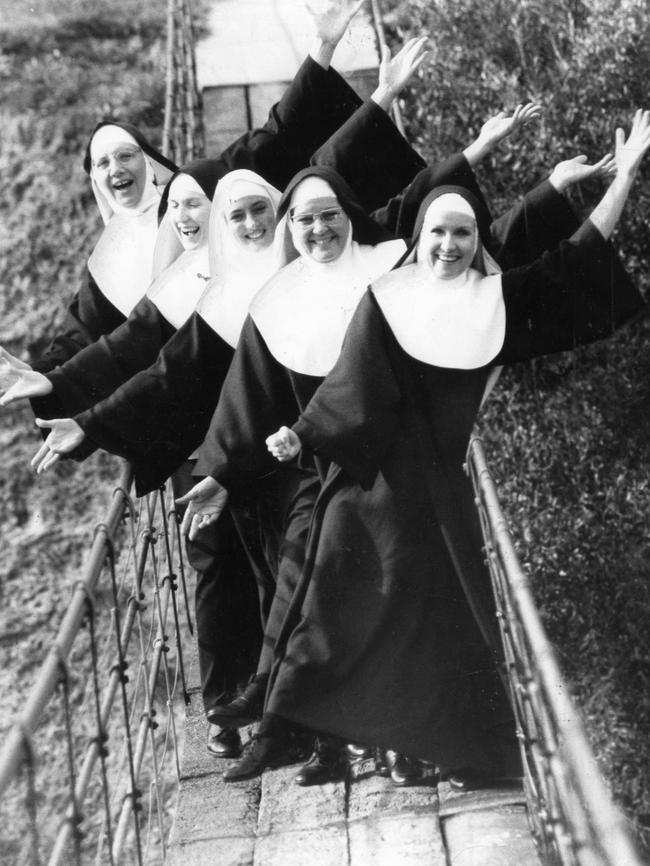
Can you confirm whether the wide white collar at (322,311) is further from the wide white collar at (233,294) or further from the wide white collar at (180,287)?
the wide white collar at (180,287)

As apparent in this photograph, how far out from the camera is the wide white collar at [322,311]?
14.9 feet

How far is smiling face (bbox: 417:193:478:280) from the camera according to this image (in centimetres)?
429

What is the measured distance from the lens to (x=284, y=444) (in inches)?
168

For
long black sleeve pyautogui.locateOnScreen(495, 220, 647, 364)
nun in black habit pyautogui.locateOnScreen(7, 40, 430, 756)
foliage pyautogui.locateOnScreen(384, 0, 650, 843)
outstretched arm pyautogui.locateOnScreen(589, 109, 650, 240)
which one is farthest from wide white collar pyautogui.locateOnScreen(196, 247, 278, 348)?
foliage pyautogui.locateOnScreen(384, 0, 650, 843)

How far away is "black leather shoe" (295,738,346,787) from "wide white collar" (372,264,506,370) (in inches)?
52.6

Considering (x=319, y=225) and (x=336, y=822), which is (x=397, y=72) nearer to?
(x=319, y=225)

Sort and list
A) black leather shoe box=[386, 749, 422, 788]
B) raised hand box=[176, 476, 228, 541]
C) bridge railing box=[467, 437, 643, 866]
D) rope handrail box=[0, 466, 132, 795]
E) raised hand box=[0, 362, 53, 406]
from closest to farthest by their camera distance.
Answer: bridge railing box=[467, 437, 643, 866] → rope handrail box=[0, 466, 132, 795] → black leather shoe box=[386, 749, 422, 788] → raised hand box=[176, 476, 228, 541] → raised hand box=[0, 362, 53, 406]

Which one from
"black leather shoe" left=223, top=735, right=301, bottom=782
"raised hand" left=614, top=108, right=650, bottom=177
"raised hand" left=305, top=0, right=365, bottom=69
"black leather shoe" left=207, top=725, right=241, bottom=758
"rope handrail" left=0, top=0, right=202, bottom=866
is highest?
"raised hand" left=305, top=0, right=365, bottom=69

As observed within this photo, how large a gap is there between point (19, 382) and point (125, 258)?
84cm

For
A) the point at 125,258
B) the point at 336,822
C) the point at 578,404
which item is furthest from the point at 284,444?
the point at 578,404

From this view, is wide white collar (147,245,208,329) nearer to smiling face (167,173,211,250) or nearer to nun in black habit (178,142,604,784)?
smiling face (167,173,211,250)

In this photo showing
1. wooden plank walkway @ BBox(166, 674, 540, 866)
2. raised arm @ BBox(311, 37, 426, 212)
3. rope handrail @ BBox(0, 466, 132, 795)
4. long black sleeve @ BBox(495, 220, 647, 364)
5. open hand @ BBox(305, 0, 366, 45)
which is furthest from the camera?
open hand @ BBox(305, 0, 366, 45)

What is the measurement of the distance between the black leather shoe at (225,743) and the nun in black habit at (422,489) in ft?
1.93

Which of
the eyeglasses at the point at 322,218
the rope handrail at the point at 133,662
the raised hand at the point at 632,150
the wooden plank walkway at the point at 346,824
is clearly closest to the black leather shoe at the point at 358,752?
the wooden plank walkway at the point at 346,824
